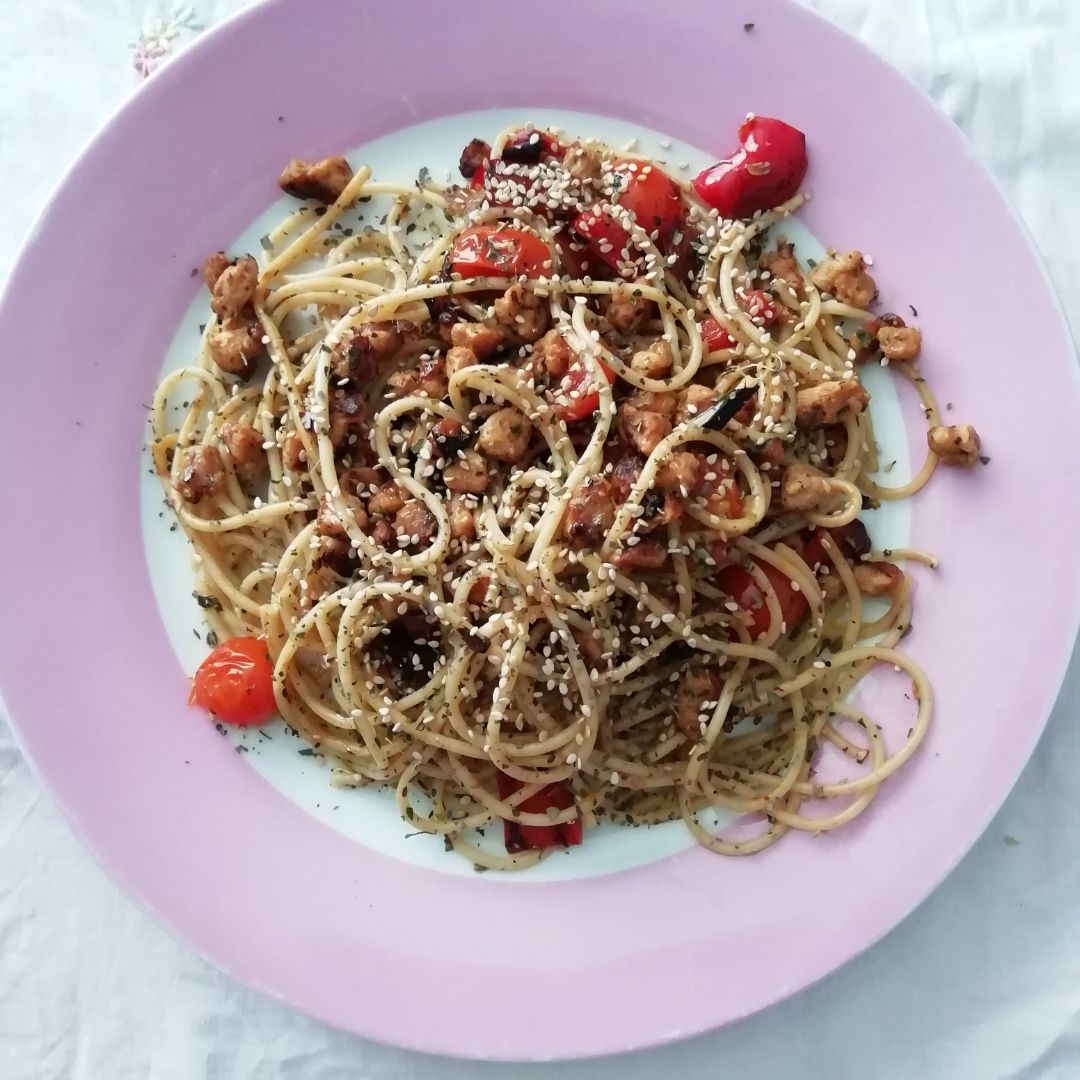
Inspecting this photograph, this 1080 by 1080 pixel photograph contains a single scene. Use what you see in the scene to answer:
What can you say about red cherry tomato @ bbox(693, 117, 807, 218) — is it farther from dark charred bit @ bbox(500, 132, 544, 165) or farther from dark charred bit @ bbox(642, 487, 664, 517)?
dark charred bit @ bbox(642, 487, 664, 517)

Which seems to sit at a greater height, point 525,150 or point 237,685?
point 525,150

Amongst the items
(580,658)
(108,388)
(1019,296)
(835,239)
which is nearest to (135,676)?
(108,388)

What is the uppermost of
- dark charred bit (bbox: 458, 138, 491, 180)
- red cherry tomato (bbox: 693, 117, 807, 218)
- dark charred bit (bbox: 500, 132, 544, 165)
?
red cherry tomato (bbox: 693, 117, 807, 218)

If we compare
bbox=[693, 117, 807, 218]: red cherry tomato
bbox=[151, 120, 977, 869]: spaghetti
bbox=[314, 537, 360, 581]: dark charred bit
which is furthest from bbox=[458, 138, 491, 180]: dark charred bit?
bbox=[314, 537, 360, 581]: dark charred bit

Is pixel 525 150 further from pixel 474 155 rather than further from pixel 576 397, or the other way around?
pixel 576 397

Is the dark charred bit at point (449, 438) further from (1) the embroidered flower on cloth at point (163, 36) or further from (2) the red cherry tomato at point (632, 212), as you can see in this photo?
(1) the embroidered flower on cloth at point (163, 36)

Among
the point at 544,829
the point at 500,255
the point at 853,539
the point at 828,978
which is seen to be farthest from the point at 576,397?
the point at 828,978
